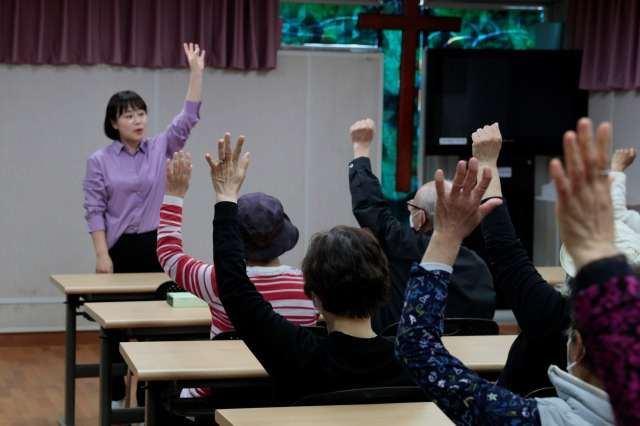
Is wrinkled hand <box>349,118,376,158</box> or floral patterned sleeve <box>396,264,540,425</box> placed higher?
wrinkled hand <box>349,118,376,158</box>

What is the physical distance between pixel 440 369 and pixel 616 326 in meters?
0.47

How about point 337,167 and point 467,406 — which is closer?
point 467,406

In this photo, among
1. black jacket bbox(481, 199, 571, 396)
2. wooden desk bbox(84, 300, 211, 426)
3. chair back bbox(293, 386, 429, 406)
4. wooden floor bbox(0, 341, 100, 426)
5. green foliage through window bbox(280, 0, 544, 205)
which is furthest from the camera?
green foliage through window bbox(280, 0, 544, 205)

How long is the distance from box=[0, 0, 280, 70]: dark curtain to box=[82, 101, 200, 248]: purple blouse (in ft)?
4.89

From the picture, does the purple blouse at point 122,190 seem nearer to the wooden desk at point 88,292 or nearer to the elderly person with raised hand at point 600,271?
the wooden desk at point 88,292

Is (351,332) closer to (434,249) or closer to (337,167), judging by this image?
(434,249)

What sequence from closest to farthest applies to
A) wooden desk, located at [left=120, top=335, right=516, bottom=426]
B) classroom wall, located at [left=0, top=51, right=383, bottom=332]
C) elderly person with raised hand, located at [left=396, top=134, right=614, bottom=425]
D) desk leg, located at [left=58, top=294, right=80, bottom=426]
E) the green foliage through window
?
1. elderly person with raised hand, located at [left=396, top=134, right=614, bottom=425]
2. wooden desk, located at [left=120, top=335, right=516, bottom=426]
3. desk leg, located at [left=58, top=294, right=80, bottom=426]
4. classroom wall, located at [left=0, top=51, right=383, bottom=332]
5. the green foliage through window

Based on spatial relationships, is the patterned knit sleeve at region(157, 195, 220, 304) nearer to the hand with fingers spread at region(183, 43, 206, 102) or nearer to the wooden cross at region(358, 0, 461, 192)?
the hand with fingers spread at region(183, 43, 206, 102)

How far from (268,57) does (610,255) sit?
5577 millimetres

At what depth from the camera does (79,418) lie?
446cm

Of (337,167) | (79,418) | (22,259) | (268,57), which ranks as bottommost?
(79,418)

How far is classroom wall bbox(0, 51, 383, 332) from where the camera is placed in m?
6.09

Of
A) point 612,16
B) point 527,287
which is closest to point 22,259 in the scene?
point 612,16

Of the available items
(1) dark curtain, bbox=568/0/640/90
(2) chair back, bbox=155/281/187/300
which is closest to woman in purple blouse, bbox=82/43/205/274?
(2) chair back, bbox=155/281/187/300
